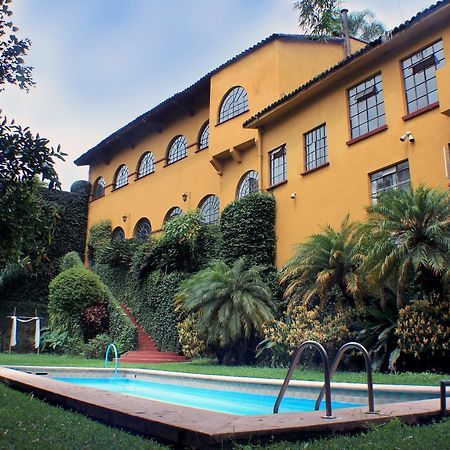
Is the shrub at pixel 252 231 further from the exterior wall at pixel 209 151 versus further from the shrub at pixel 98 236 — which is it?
the shrub at pixel 98 236

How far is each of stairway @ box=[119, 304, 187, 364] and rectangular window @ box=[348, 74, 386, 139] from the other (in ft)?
30.2

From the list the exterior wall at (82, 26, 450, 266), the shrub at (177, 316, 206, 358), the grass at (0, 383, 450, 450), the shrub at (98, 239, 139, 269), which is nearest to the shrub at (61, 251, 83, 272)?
the shrub at (98, 239, 139, 269)

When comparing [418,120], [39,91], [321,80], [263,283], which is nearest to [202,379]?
[263,283]

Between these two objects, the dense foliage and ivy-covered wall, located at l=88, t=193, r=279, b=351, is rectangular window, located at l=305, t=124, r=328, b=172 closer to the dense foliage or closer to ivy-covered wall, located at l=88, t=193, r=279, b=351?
ivy-covered wall, located at l=88, t=193, r=279, b=351

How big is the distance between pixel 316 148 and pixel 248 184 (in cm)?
370

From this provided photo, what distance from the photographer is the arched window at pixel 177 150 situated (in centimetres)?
2411

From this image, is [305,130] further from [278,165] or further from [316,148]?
[278,165]

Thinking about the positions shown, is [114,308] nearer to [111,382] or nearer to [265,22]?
[111,382]

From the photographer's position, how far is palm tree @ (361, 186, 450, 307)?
958 cm

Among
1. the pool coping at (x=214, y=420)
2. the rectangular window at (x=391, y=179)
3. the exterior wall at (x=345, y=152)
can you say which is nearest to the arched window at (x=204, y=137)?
the exterior wall at (x=345, y=152)

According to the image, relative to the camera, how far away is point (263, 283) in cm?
1455

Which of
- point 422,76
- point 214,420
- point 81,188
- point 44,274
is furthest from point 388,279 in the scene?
point 81,188

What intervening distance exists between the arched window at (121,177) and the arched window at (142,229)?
116 inches

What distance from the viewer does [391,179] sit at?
13.2 meters
